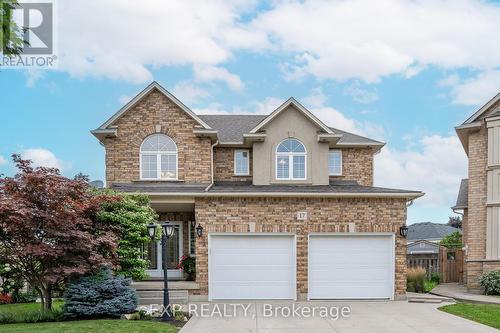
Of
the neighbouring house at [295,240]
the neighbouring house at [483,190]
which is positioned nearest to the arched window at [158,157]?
the neighbouring house at [295,240]

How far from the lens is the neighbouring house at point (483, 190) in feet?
58.9

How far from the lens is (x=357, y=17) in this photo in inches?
571

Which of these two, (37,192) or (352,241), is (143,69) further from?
(352,241)

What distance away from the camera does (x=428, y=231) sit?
4403cm

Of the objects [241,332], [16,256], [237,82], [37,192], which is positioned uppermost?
[237,82]

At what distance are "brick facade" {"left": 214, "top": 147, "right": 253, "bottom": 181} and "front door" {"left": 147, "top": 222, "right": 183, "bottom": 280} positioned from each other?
257 cm

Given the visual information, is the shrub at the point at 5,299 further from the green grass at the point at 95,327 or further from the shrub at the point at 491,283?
the shrub at the point at 491,283

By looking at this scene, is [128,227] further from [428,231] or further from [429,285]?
[428,231]

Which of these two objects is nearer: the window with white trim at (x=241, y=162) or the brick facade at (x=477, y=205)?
the brick facade at (x=477, y=205)

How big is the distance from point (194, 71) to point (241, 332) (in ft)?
30.9

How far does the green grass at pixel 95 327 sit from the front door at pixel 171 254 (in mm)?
6857

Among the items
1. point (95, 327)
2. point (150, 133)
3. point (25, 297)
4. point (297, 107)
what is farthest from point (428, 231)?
point (95, 327)

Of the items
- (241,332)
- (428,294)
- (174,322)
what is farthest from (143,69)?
(428,294)

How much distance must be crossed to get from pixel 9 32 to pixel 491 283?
16.9 meters
